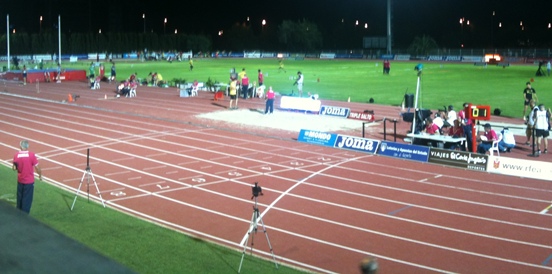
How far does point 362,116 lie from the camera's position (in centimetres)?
2877

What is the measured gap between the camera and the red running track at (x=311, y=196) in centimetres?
1188

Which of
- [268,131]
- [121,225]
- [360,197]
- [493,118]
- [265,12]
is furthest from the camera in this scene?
[265,12]

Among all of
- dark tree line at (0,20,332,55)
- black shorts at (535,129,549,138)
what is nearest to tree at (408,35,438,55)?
dark tree line at (0,20,332,55)

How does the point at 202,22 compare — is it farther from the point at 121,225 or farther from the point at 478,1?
the point at 121,225

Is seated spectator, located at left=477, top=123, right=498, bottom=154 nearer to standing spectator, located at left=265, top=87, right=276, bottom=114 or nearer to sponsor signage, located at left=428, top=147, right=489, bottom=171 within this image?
sponsor signage, located at left=428, top=147, right=489, bottom=171

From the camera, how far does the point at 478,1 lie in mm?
134250

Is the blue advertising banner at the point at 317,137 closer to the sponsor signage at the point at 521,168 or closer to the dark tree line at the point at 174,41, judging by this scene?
the sponsor signage at the point at 521,168

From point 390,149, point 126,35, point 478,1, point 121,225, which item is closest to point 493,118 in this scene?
point 390,149

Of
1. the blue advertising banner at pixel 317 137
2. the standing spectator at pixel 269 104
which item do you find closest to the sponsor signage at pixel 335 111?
the standing spectator at pixel 269 104

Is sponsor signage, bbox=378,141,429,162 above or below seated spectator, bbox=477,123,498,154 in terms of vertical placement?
below

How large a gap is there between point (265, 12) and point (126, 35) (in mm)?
41184

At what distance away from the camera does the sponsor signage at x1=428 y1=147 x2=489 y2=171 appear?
18.8 metres

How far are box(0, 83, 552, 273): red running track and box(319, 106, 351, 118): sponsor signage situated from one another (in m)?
4.81

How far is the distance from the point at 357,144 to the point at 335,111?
325 inches
